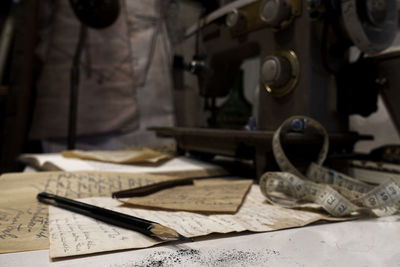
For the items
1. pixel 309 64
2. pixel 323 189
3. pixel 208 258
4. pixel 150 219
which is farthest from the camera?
pixel 309 64

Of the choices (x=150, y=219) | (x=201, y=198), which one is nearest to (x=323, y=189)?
(x=201, y=198)

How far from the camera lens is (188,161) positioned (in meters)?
1.18

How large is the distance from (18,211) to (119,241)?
0.25 meters

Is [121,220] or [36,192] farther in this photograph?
[36,192]

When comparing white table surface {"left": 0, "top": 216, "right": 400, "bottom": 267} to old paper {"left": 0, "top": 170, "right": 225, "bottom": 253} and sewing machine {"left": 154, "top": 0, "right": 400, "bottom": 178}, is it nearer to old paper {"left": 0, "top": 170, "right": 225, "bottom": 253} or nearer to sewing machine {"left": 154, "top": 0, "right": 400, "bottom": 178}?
old paper {"left": 0, "top": 170, "right": 225, "bottom": 253}

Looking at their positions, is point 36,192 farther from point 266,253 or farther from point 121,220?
point 266,253

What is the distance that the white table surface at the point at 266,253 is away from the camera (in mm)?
359

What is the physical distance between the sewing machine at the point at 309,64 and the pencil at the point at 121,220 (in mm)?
448

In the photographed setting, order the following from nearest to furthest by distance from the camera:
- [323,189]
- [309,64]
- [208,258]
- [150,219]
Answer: [208,258], [150,219], [323,189], [309,64]

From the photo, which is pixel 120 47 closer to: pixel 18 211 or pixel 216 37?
pixel 216 37

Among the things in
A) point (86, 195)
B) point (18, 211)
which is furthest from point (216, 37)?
point (18, 211)

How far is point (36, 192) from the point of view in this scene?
687 mm

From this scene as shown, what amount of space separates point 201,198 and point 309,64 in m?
0.47

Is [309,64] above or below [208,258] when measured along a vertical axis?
above
